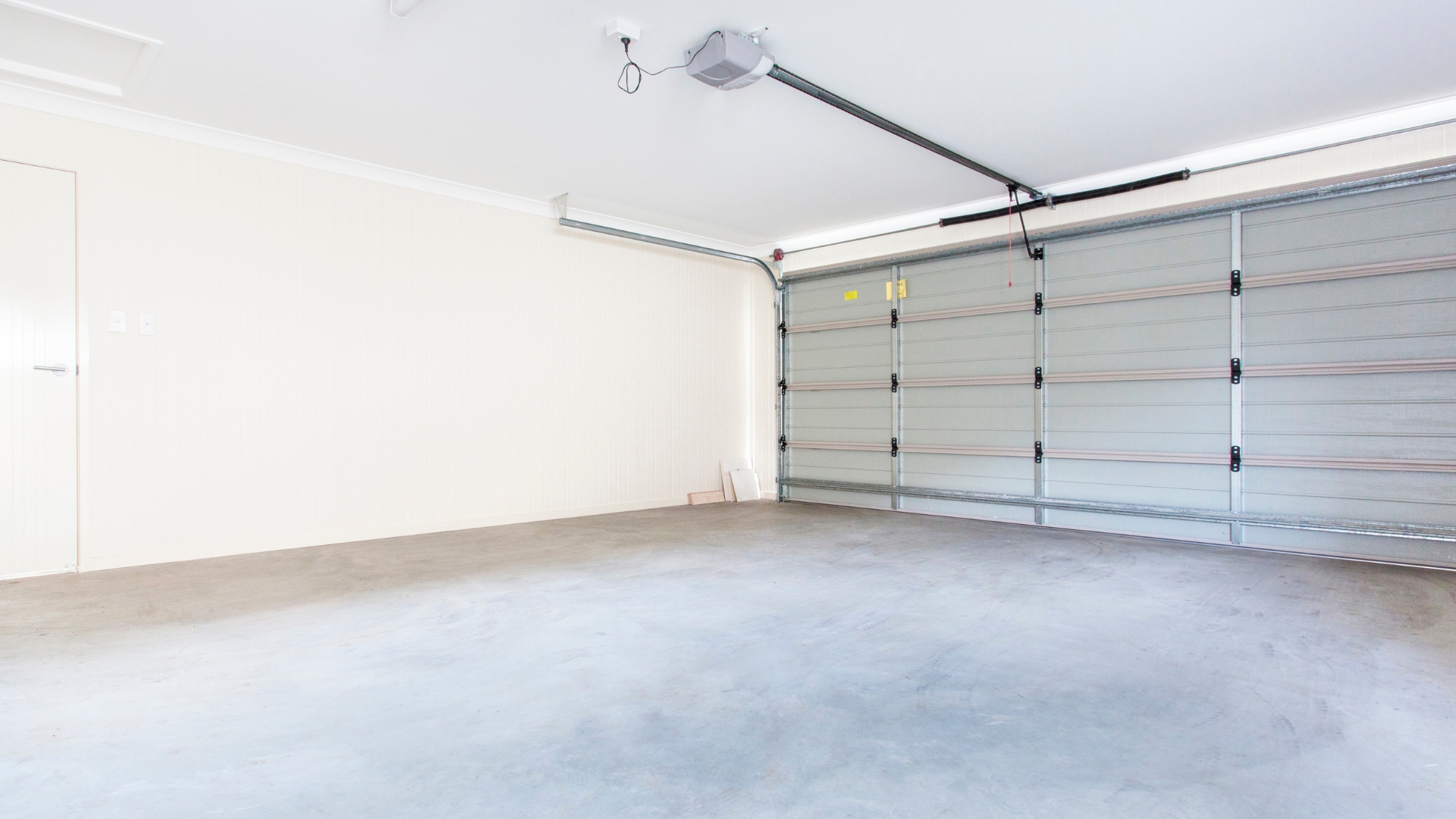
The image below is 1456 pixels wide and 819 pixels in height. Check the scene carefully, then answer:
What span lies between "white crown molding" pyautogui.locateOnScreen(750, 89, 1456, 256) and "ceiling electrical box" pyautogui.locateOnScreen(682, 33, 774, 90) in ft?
10.7

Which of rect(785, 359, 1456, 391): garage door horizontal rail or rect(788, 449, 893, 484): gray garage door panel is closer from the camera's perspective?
rect(785, 359, 1456, 391): garage door horizontal rail

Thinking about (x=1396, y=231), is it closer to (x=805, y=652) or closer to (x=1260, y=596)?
(x=1260, y=596)

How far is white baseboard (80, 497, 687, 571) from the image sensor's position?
4160 millimetres

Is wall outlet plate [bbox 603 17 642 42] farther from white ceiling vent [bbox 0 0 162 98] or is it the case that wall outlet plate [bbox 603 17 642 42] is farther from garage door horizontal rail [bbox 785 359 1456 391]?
garage door horizontal rail [bbox 785 359 1456 391]

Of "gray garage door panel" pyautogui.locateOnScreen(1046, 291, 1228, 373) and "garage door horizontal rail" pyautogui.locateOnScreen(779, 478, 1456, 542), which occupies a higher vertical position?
"gray garage door panel" pyautogui.locateOnScreen(1046, 291, 1228, 373)

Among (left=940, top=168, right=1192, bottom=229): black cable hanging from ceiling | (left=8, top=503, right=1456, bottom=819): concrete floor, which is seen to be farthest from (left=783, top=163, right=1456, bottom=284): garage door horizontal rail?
(left=8, top=503, right=1456, bottom=819): concrete floor

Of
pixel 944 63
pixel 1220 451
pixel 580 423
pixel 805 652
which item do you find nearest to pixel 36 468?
pixel 580 423

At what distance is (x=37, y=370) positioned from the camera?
155 inches

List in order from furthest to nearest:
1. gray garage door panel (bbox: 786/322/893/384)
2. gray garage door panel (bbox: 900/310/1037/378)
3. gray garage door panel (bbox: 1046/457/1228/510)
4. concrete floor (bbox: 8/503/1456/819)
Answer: gray garage door panel (bbox: 786/322/893/384) < gray garage door panel (bbox: 900/310/1037/378) < gray garage door panel (bbox: 1046/457/1228/510) < concrete floor (bbox: 8/503/1456/819)

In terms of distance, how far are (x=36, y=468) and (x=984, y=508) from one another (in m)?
6.49

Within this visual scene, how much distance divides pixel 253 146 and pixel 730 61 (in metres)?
3.37

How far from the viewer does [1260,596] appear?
3.56 m

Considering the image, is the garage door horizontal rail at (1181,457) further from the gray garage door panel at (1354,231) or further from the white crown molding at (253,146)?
the white crown molding at (253,146)

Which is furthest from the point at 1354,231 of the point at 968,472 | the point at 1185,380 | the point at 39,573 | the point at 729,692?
the point at 39,573
